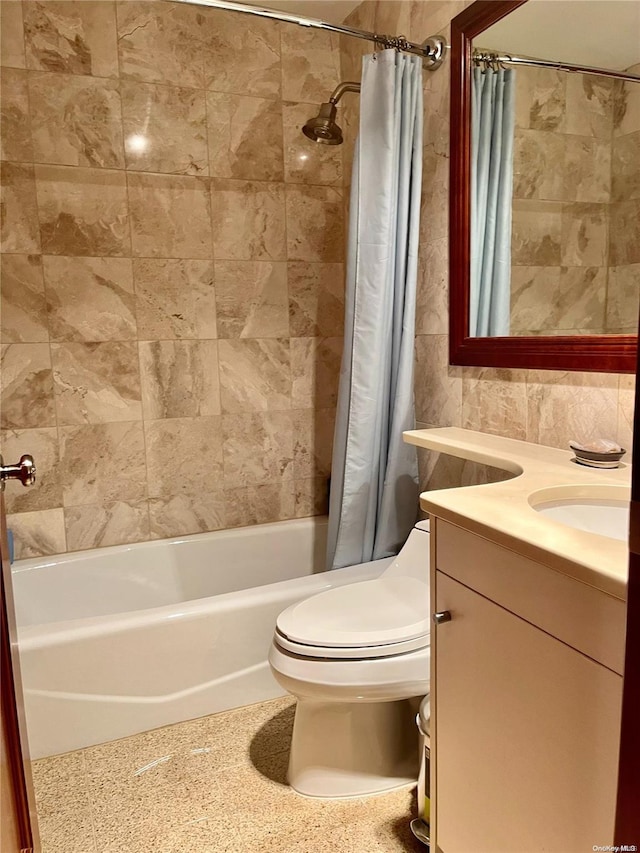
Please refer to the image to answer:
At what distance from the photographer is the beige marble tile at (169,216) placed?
231 cm

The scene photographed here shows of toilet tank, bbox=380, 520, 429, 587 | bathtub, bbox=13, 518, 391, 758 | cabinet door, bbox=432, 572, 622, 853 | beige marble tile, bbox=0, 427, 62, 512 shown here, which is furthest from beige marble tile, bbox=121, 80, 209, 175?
cabinet door, bbox=432, 572, 622, 853

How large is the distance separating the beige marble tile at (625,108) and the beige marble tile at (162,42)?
5.15 feet

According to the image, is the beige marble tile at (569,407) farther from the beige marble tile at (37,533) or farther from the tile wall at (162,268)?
the beige marble tile at (37,533)

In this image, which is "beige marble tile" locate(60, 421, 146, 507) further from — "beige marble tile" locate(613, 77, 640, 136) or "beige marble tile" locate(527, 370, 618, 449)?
"beige marble tile" locate(613, 77, 640, 136)

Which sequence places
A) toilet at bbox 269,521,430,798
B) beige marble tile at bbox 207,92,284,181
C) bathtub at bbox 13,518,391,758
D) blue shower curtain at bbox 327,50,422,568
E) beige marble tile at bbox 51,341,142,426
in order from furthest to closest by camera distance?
1. beige marble tile at bbox 207,92,284,181
2. beige marble tile at bbox 51,341,142,426
3. blue shower curtain at bbox 327,50,422,568
4. bathtub at bbox 13,518,391,758
5. toilet at bbox 269,521,430,798

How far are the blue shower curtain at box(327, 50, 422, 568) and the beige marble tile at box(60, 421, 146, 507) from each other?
799 millimetres

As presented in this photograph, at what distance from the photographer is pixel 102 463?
2.36 m

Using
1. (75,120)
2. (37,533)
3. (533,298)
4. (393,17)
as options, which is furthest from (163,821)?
(393,17)

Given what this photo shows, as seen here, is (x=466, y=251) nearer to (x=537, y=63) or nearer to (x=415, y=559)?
(x=537, y=63)

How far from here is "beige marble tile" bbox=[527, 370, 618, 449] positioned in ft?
4.86

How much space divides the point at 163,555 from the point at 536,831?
179cm

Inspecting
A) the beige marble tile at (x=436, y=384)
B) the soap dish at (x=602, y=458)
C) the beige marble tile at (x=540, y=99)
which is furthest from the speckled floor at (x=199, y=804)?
the beige marble tile at (x=540, y=99)

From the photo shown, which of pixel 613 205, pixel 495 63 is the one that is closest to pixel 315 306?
pixel 495 63

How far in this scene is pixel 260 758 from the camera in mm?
1728
